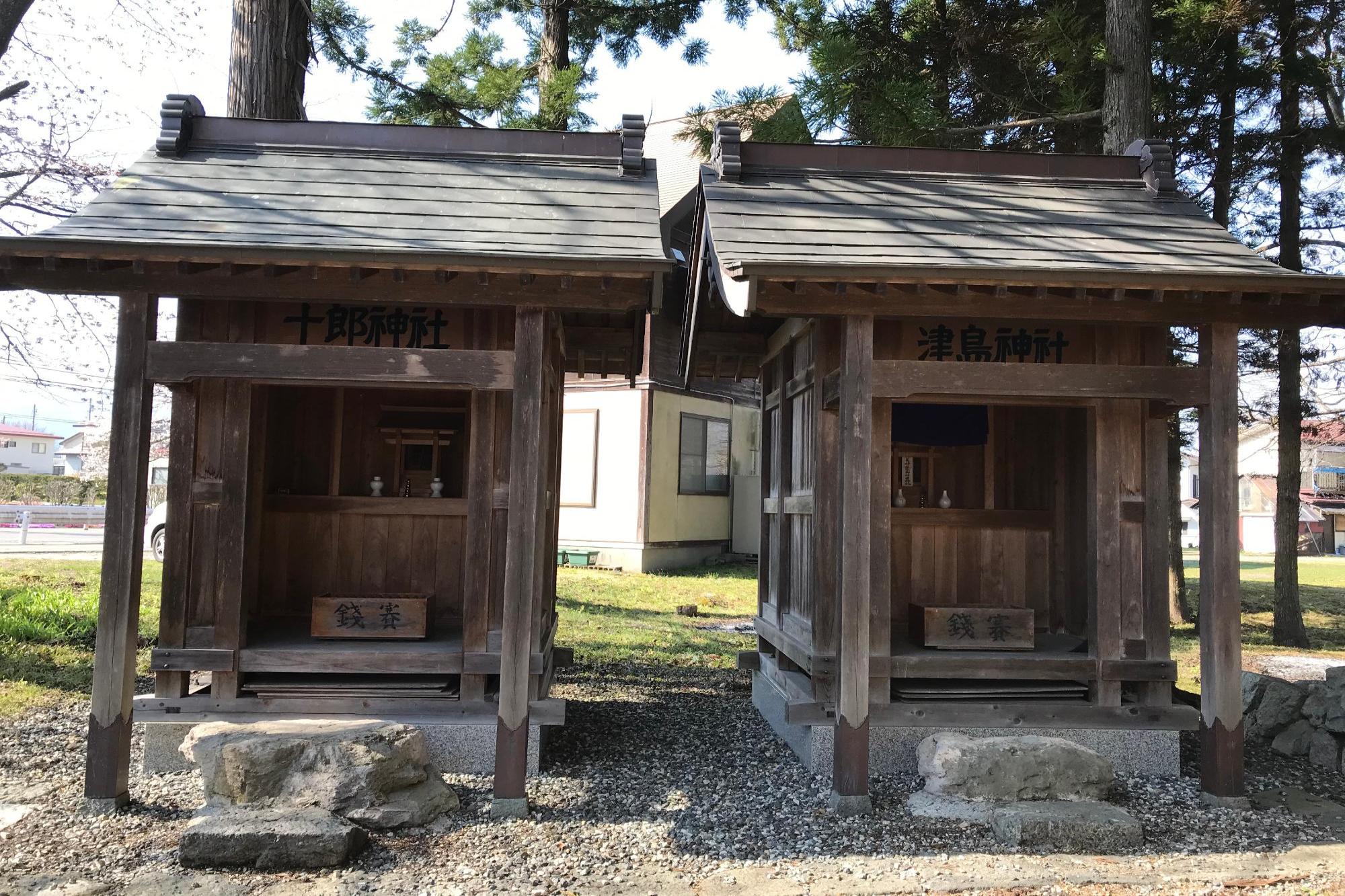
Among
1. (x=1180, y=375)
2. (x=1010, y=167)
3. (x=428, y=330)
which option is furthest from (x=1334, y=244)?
(x=428, y=330)

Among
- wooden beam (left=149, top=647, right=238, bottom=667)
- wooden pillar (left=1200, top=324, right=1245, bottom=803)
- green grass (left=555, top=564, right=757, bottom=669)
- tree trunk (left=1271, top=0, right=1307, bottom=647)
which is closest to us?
wooden pillar (left=1200, top=324, right=1245, bottom=803)

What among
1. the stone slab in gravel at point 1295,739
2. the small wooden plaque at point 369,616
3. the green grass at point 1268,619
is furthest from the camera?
the green grass at point 1268,619

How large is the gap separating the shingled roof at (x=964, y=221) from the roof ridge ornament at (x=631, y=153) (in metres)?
0.49

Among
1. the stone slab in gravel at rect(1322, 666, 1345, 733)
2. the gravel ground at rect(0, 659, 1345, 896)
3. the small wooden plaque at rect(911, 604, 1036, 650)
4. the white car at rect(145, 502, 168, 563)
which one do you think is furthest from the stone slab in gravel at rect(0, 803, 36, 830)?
the white car at rect(145, 502, 168, 563)

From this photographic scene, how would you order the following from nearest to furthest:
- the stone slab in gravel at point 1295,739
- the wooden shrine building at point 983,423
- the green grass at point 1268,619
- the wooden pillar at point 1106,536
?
the wooden shrine building at point 983,423 < the wooden pillar at point 1106,536 < the stone slab in gravel at point 1295,739 < the green grass at point 1268,619

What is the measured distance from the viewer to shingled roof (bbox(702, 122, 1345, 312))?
17.2 ft

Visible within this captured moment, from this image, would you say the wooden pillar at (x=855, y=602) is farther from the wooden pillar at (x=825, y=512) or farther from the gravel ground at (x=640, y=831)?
the wooden pillar at (x=825, y=512)

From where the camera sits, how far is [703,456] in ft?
61.5

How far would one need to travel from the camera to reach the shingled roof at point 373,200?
5113mm

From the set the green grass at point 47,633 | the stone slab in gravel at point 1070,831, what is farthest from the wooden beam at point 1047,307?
the green grass at point 47,633

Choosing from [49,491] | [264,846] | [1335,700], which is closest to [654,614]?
[1335,700]

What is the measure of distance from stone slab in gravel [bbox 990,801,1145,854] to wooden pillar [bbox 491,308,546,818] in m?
2.68

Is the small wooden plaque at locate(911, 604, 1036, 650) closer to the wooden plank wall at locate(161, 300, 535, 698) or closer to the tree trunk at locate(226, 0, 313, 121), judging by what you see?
the wooden plank wall at locate(161, 300, 535, 698)

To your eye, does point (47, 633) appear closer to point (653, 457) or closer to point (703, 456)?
point (653, 457)
